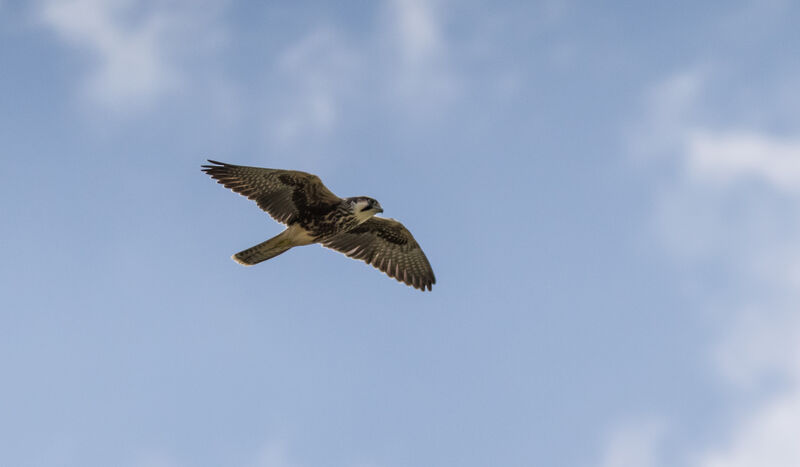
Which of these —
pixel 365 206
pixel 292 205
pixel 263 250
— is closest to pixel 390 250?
pixel 365 206

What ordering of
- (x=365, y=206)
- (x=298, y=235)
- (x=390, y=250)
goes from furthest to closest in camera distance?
(x=390, y=250)
(x=298, y=235)
(x=365, y=206)

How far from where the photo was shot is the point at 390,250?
1398 centimetres

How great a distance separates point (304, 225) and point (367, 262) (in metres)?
1.75

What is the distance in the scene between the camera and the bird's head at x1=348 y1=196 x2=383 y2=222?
12.3m

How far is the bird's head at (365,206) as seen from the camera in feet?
40.3

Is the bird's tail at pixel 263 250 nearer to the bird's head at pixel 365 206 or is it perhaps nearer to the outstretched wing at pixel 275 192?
the outstretched wing at pixel 275 192

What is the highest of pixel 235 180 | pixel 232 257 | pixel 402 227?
pixel 402 227

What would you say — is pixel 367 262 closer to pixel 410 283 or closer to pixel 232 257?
pixel 410 283

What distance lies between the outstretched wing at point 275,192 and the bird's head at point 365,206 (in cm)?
28

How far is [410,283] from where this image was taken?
13922 mm

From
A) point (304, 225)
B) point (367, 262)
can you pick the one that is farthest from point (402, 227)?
point (304, 225)

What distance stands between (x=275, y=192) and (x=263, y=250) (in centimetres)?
85

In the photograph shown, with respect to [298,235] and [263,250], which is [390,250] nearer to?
[298,235]

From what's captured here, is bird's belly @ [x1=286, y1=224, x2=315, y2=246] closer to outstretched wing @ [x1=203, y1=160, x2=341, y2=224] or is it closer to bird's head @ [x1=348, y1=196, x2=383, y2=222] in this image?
outstretched wing @ [x1=203, y1=160, x2=341, y2=224]
